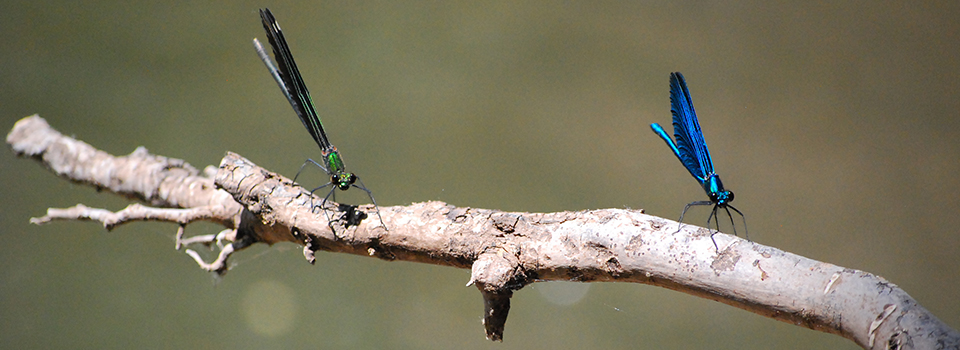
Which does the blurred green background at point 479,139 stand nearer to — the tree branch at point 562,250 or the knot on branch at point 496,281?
the tree branch at point 562,250

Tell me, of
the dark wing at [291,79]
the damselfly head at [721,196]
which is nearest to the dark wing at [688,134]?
the damselfly head at [721,196]

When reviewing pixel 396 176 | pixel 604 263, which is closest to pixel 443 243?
pixel 604 263

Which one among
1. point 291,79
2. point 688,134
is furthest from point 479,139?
point 688,134

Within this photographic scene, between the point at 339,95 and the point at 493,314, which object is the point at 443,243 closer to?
the point at 493,314

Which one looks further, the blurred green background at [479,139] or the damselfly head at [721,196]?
the blurred green background at [479,139]

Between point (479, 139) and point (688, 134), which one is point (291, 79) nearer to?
point (688, 134)
